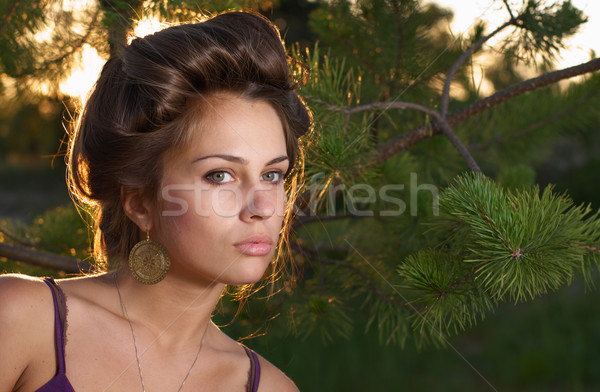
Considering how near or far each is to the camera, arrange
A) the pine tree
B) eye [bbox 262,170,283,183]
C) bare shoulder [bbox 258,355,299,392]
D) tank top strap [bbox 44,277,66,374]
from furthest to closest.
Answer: bare shoulder [bbox 258,355,299,392] → eye [bbox 262,170,283,183] → tank top strap [bbox 44,277,66,374] → the pine tree

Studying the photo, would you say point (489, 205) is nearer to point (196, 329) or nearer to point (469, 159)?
point (469, 159)

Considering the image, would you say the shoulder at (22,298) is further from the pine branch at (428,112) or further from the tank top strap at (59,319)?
the pine branch at (428,112)

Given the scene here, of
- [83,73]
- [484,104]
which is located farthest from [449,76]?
[83,73]

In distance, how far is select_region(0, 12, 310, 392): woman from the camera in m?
0.82

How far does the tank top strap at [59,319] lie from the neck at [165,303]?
107 mm

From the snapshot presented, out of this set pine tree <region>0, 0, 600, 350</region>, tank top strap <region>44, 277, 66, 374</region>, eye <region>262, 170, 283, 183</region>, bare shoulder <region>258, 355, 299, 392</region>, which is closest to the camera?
pine tree <region>0, 0, 600, 350</region>

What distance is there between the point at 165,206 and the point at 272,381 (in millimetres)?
387

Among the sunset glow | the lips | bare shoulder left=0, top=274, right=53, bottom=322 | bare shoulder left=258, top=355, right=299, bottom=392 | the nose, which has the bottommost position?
bare shoulder left=258, top=355, right=299, bottom=392

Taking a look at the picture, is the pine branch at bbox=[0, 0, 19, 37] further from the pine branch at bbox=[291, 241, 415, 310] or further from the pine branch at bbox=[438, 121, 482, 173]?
the pine branch at bbox=[438, 121, 482, 173]

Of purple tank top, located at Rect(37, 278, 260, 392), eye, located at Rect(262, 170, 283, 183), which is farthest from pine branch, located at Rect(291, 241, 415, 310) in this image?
purple tank top, located at Rect(37, 278, 260, 392)

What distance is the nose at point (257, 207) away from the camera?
822 mm

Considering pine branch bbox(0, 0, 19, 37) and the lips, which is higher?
pine branch bbox(0, 0, 19, 37)

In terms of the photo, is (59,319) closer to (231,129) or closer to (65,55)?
(231,129)

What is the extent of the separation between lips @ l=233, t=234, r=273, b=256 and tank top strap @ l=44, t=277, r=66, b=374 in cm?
26
